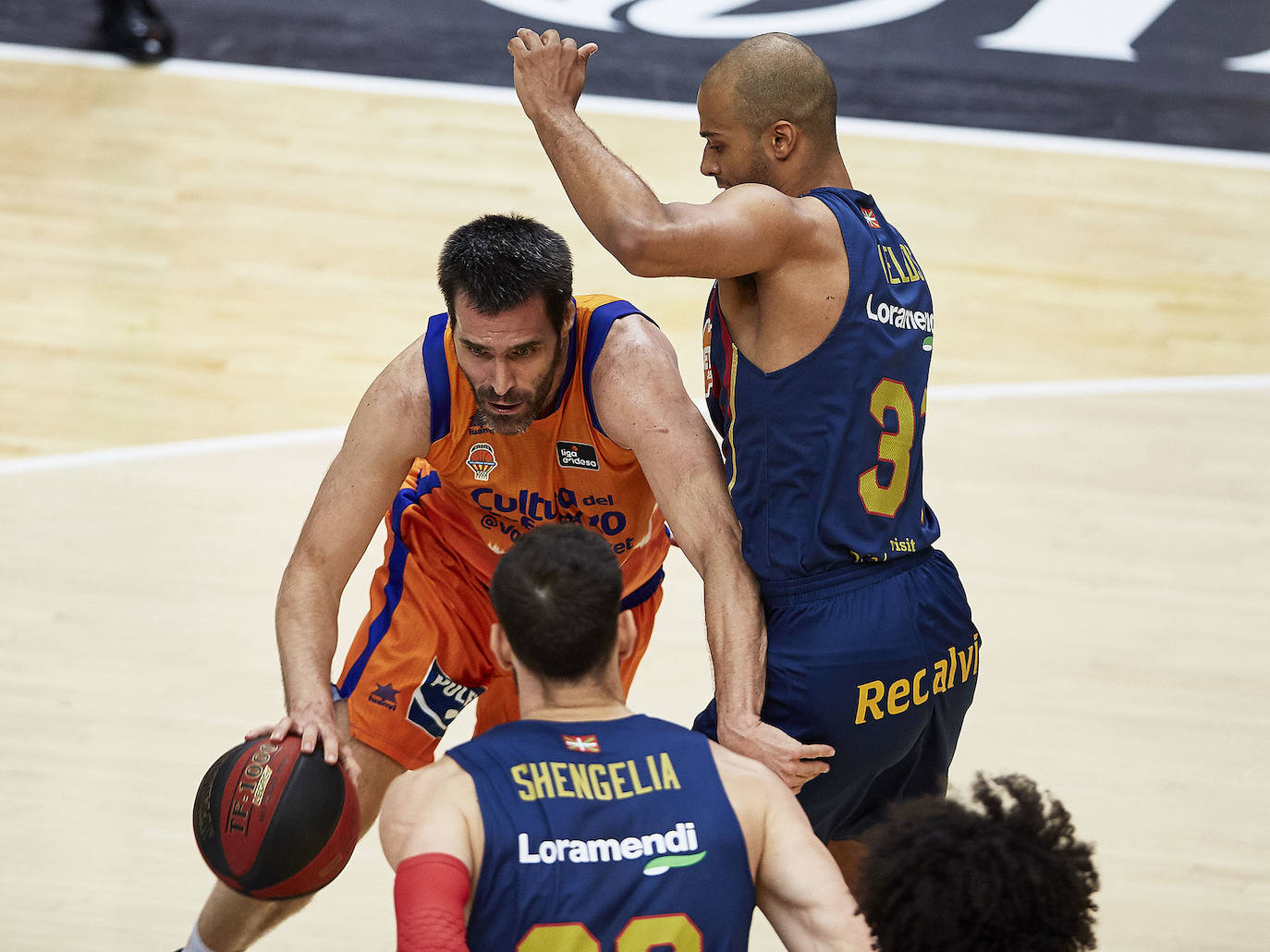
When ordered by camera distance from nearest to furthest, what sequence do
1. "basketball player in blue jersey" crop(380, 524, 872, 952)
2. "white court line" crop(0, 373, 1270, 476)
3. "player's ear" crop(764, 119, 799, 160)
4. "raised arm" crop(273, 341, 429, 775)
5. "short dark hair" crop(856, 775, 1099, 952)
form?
"short dark hair" crop(856, 775, 1099, 952) → "basketball player in blue jersey" crop(380, 524, 872, 952) → "player's ear" crop(764, 119, 799, 160) → "raised arm" crop(273, 341, 429, 775) → "white court line" crop(0, 373, 1270, 476)

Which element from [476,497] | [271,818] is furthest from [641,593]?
[271,818]

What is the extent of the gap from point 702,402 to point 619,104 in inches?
110

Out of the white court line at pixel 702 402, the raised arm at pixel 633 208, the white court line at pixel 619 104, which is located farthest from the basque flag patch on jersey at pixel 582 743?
the white court line at pixel 619 104

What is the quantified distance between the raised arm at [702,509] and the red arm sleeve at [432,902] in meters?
0.98

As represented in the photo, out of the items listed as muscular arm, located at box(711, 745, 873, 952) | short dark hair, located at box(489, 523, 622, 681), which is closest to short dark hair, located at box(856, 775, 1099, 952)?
muscular arm, located at box(711, 745, 873, 952)

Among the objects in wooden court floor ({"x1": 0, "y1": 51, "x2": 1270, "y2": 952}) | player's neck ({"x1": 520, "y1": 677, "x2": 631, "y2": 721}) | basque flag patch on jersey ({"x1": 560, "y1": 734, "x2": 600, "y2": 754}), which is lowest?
wooden court floor ({"x1": 0, "y1": 51, "x2": 1270, "y2": 952})

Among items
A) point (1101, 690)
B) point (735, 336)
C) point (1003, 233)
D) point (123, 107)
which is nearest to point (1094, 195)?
point (1003, 233)

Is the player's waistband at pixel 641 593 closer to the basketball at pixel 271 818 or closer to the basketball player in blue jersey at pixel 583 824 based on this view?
the basketball at pixel 271 818

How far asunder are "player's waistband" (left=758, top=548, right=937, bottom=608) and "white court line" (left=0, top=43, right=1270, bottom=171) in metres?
6.01

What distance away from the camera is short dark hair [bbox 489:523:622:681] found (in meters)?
2.77

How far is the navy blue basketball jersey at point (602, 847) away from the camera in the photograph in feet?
8.54

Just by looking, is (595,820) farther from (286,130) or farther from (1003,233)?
(286,130)

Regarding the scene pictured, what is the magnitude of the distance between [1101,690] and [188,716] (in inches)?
117

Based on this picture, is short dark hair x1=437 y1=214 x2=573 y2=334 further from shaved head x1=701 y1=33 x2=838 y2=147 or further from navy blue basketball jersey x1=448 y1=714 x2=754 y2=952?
navy blue basketball jersey x1=448 y1=714 x2=754 y2=952
